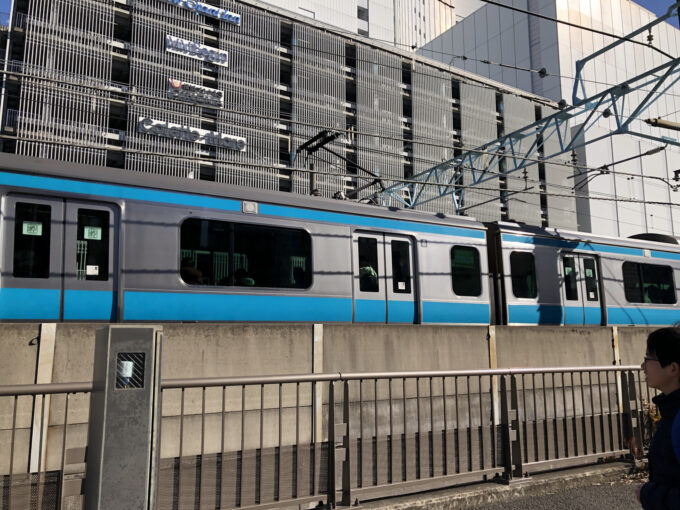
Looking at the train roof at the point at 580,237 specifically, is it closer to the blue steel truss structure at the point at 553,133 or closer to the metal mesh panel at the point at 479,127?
the blue steel truss structure at the point at 553,133

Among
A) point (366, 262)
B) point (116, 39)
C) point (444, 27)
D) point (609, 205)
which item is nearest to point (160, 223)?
point (366, 262)

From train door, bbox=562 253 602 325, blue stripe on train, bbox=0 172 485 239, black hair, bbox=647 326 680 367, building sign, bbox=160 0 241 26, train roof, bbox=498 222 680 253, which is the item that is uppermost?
building sign, bbox=160 0 241 26

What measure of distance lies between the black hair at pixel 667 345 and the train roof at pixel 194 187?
775 cm

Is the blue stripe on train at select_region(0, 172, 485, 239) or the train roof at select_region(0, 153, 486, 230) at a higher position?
the train roof at select_region(0, 153, 486, 230)

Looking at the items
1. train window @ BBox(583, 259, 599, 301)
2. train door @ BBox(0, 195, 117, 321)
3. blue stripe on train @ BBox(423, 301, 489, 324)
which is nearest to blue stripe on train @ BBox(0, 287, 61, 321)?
train door @ BBox(0, 195, 117, 321)

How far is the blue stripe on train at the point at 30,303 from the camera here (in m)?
7.54

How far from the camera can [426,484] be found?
552 cm

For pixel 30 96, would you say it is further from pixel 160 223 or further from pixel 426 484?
pixel 426 484

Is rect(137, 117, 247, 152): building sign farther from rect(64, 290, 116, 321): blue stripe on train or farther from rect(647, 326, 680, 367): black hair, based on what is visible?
rect(647, 326, 680, 367): black hair

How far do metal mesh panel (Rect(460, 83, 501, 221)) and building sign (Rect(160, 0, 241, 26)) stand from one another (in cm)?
2376

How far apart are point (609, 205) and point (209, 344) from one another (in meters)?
60.6

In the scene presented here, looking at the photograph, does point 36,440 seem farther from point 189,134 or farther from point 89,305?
point 189,134

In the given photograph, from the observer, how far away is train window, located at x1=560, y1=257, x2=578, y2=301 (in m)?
13.6

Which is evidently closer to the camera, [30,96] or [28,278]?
[28,278]
